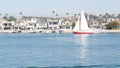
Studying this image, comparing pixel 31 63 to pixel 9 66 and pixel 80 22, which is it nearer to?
pixel 9 66

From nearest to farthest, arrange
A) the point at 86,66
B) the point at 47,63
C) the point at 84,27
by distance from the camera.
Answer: the point at 86,66 < the point at 47,63 < the point at 84,27

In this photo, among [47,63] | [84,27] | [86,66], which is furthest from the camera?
[84,27]

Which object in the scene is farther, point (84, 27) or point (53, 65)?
point (84, 27)

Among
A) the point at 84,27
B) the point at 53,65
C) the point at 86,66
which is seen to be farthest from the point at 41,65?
the point at 84,27

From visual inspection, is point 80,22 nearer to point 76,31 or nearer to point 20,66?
point 76,31

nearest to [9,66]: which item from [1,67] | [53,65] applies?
[1,67]

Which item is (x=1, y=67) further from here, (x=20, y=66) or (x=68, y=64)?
(x=68, y=64)

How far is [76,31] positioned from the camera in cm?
16412

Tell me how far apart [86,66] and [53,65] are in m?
2.83

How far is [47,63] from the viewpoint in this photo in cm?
4306

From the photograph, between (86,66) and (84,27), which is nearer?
(86,66)

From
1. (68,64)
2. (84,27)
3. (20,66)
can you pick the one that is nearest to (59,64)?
(68,64)

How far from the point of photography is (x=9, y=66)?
133ft

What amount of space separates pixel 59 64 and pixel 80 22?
123840mm
